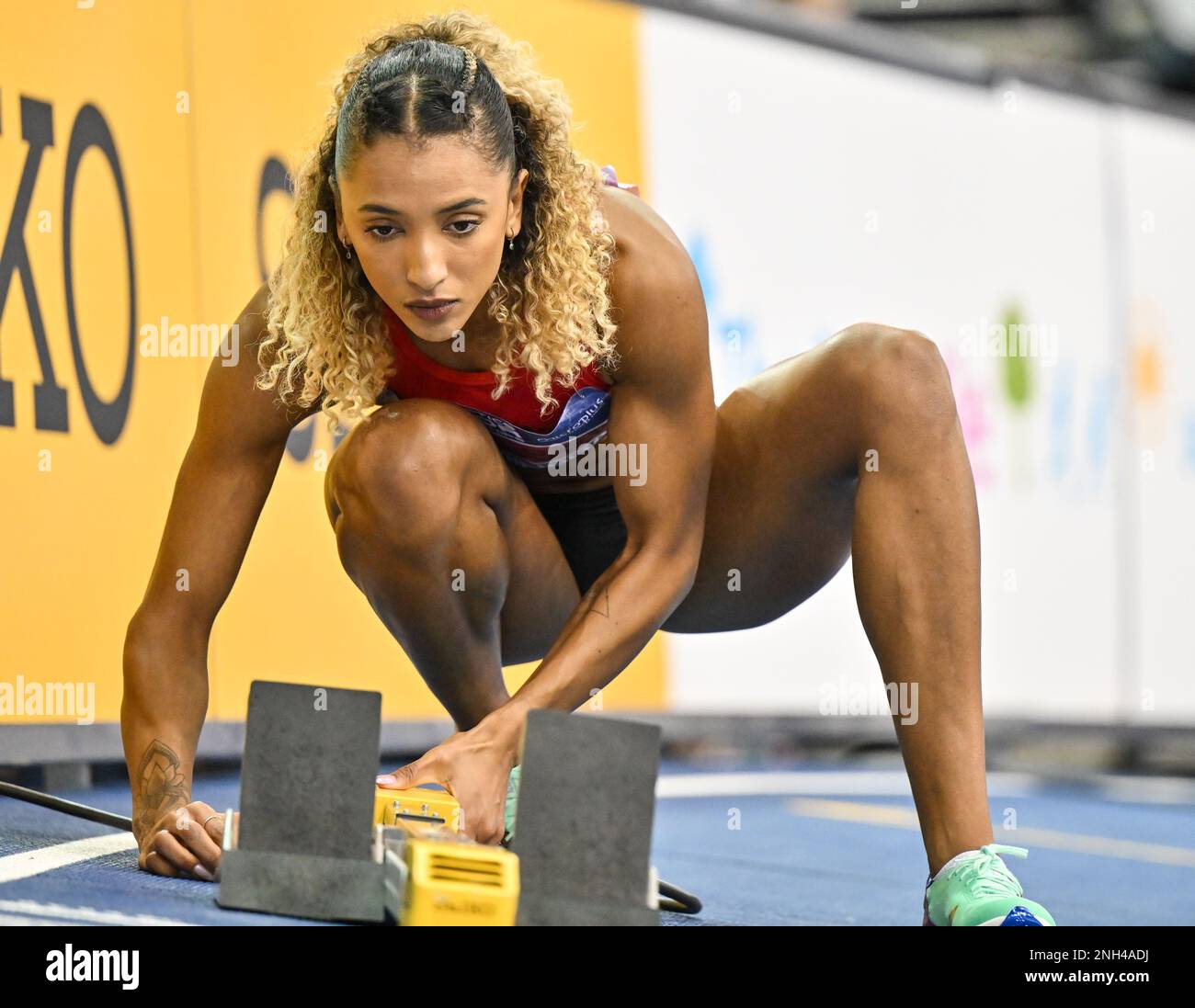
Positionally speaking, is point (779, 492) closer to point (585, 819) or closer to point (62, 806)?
point (585, 819)

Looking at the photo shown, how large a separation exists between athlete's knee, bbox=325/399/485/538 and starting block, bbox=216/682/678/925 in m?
0.40

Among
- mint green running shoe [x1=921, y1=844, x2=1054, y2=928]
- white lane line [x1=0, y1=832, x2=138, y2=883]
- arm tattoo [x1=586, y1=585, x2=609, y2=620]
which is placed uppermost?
arm tattoo [x1=586, y1=585, x2=609, y2=620]

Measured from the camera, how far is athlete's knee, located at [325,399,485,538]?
5.07ft

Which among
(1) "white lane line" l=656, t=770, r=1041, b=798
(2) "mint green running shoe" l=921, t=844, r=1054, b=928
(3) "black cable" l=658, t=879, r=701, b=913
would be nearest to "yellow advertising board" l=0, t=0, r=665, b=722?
(1) "white lane line" l=656, t=770, r=1041, b=798

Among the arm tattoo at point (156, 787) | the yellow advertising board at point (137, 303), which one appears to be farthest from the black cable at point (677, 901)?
the yellow advertising board at point (137, 303)

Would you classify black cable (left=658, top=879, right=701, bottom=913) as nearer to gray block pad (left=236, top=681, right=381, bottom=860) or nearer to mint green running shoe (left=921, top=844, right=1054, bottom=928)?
mint green running shoe (left=921, top=844, right=1054, bottom=928)

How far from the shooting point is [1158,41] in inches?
258

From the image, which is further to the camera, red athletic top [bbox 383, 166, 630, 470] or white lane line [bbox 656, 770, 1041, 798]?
white lane line [bbox 656, 770, 1041, 798]

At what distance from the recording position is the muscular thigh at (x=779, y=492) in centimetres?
161

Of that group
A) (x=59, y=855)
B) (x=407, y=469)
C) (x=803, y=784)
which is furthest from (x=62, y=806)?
(x=803, y=784)

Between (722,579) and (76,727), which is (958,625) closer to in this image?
(722,579)

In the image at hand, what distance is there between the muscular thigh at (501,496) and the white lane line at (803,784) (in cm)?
140

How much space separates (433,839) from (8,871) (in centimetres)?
47

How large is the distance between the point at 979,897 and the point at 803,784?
2292 mm
